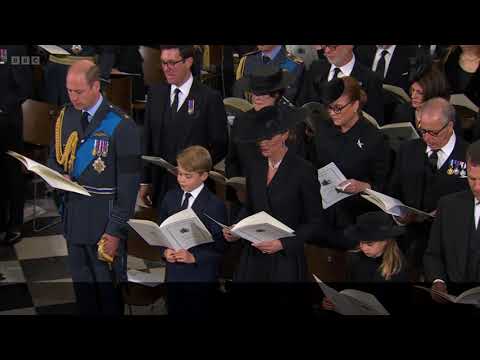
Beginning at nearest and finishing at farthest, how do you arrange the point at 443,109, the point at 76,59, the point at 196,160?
the point at 443,109
the point at 196,160
the point at 76,59

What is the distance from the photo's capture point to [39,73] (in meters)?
4.75

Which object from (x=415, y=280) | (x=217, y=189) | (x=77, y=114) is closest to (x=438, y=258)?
(x=415, y=280)

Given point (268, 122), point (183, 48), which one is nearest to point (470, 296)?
point (268, 122)

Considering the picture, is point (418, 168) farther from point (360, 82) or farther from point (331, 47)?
point (331, 47)

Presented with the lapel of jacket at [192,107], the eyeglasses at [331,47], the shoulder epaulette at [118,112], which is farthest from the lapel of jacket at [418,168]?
the shoulder epaulette at [118,112]

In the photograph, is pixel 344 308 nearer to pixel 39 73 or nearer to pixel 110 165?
pixel 110 165

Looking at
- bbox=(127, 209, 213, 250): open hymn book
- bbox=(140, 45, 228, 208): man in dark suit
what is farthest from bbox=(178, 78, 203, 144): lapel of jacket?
bbox=(127, 209, 213, 250): open hymn book

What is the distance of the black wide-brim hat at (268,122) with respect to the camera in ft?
14.2

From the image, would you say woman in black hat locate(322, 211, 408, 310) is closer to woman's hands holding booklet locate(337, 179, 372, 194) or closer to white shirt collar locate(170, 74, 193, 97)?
woman's hands holding booklet locate(337, 179, 372, 194)

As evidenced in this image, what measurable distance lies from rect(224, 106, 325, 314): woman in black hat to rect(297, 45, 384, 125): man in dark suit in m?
0.38

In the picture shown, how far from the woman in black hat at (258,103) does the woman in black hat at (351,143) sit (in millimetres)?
186

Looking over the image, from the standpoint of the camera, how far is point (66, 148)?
4551 mm

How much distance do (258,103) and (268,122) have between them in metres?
0.19

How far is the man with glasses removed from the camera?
4332 mm
